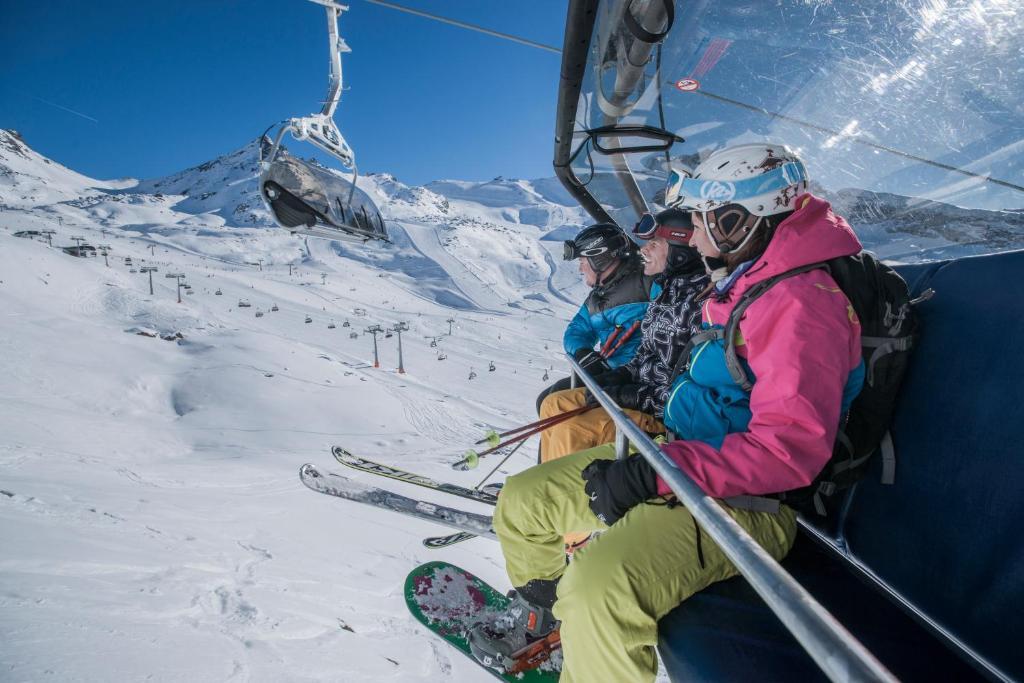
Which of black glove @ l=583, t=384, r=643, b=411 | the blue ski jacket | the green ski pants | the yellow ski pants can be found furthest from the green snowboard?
the blue ski jacket

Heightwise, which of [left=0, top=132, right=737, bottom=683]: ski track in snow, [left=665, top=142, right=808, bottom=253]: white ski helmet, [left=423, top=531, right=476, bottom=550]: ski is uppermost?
[left=665, top=142, right=808, bottom=253]: white ski helmet

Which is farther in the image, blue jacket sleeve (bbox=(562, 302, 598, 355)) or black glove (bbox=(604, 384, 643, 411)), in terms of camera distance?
blue jacket sleeve (bbox=(562, 302, 598, 355))

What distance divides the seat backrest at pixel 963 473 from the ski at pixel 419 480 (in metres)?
2.49

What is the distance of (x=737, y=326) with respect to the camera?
1824 millimetres

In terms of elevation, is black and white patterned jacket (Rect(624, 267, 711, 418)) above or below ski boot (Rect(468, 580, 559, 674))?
above

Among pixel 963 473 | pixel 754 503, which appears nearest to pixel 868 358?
pixel 963 473

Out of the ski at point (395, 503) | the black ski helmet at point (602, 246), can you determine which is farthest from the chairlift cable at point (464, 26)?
the ski at point (395, 503)

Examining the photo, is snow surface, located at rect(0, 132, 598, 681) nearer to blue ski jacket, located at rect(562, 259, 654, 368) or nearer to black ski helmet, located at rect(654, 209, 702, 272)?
blue ski jacket, located at rect(562, 259, 654, 368)

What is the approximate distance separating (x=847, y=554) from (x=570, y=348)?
96.4 inches

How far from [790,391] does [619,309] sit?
2.60 metres

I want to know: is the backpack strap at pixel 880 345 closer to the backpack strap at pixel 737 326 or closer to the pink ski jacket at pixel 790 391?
the pink ski jacket at pixel 790 391

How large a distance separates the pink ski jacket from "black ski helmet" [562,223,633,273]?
235 cm

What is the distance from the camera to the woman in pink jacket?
149 cm

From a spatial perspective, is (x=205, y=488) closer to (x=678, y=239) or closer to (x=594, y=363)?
(x=594, y=363)
